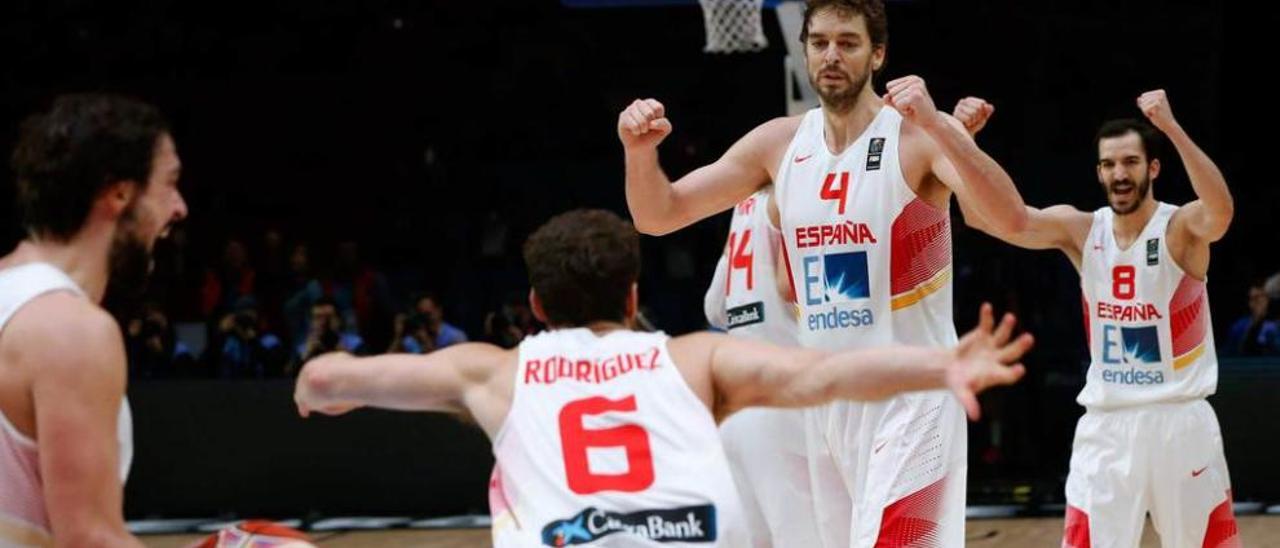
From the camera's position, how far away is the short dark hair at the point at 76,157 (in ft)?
11.0

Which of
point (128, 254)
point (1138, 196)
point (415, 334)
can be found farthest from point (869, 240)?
point (415, 334)

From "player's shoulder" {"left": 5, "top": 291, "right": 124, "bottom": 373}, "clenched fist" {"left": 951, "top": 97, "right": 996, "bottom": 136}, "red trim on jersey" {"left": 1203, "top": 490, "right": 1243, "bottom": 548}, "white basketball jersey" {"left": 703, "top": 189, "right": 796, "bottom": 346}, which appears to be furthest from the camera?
"red trim on jersey" {"left": 1203, "top": 490, "right": 1243, "bottom": 548}

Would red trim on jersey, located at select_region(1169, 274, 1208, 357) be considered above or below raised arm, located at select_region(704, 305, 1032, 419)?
below

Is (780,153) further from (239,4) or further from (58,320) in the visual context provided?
(239,4)

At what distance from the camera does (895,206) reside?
5.58m

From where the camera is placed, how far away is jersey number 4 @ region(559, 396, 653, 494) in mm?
3764

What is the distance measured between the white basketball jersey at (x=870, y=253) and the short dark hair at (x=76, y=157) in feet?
8.92

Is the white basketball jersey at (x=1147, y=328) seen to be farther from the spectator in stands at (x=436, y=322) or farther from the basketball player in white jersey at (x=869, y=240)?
the spectator in stands at (x=436, y=322)

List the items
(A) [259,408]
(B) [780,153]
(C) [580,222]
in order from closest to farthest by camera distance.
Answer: (C) [580,222], (B) [780,153], (A) [259,408]

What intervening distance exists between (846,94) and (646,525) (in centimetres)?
235

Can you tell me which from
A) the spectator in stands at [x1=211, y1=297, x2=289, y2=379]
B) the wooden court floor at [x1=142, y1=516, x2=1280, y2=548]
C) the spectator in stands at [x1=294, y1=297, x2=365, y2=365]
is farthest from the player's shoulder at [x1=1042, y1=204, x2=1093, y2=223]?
the spectator in stands at [x1=211, y1=297, x2=289, y2=379]

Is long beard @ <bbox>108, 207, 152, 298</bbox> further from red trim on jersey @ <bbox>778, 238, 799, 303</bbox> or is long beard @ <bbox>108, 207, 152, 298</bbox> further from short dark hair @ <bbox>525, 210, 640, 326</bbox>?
red trim on jersey @ <bbox>778, 238, 799, 303</bbox>

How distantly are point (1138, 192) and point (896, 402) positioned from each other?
239cm

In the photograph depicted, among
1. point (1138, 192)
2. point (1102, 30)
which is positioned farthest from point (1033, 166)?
point (1138, 192)
